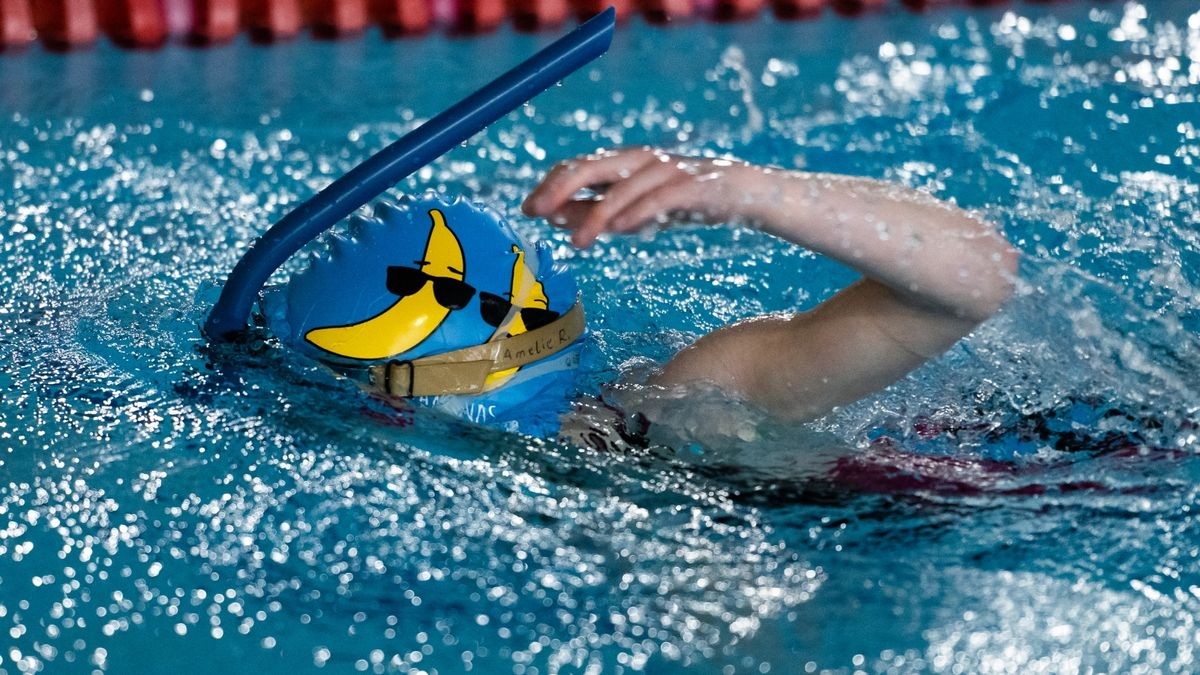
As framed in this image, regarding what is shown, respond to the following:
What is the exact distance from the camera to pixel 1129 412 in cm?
210

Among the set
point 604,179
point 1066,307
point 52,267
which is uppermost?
point 604,179

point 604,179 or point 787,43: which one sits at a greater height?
point 604,179

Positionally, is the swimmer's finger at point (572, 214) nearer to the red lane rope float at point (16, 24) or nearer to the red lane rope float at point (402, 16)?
the red lane rope float at point (402, 16)

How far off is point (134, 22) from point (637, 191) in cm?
310

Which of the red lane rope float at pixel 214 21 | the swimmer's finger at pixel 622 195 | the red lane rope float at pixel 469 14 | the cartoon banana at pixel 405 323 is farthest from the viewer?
the red lane rope float at pixel 469 14

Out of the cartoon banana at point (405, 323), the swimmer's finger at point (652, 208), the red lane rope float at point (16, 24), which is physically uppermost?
the swimmer's finger at point (652, 208)

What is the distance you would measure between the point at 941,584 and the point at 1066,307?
23.8 inches

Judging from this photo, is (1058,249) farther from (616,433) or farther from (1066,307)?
(616,433)

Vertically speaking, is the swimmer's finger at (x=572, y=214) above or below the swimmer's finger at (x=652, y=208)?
below

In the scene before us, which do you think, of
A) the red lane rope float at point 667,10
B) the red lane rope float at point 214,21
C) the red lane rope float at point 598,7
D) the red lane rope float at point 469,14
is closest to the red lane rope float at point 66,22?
the red lane rope float at point 214,21

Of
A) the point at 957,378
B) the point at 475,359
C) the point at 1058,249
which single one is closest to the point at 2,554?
the point at 475,359

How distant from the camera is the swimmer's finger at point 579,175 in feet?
4.95

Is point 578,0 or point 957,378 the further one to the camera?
point 578,0

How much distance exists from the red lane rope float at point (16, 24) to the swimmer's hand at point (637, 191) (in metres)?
3.07
